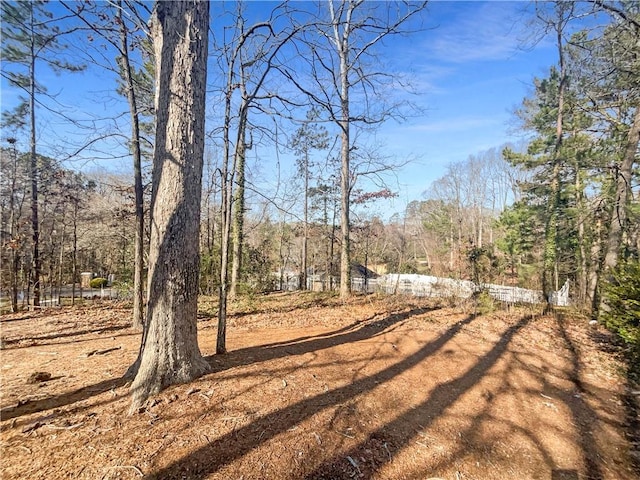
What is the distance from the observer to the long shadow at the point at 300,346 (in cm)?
330

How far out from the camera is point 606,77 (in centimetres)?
596

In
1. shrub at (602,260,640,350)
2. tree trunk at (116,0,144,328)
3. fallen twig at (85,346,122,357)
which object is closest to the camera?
fallen twig at (85,346,122,357)

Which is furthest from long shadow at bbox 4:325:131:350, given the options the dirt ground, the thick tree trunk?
the thick tree trunk

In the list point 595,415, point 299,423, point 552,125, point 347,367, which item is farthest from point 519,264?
point 299,423

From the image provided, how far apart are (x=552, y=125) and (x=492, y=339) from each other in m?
11.4

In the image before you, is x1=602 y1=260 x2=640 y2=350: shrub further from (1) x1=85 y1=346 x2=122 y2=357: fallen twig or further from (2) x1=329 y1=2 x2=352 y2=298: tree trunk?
(1) x1=85 y1=346 x2=122 y2=357: fallen twig

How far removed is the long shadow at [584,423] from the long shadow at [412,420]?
0.92 meters

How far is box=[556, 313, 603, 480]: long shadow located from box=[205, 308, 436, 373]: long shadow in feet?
8.56

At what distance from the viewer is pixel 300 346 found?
4.11 m

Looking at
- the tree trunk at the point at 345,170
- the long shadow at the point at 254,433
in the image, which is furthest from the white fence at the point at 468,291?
the long shadow at the point at 254,433

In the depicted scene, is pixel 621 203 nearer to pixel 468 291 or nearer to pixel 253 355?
pixel 468 291

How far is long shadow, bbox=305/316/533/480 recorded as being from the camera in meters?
1.92

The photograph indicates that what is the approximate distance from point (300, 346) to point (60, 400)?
254 cm

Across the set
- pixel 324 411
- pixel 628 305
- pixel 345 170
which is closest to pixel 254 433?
pixel 324 411
